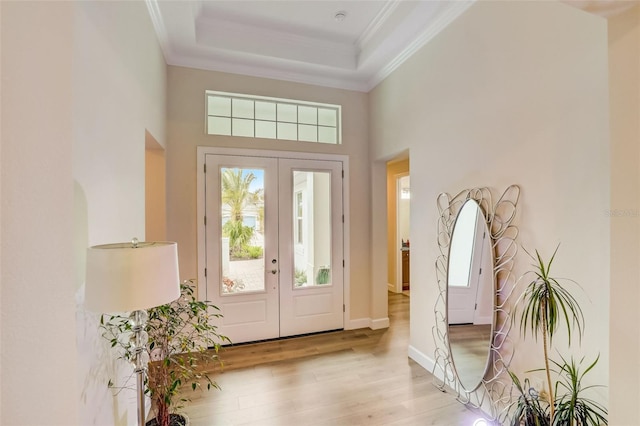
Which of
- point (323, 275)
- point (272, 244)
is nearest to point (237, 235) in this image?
point (272, 244)

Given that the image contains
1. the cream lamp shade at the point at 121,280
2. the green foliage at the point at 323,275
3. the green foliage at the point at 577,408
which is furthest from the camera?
the green foliage at the point at 323,275

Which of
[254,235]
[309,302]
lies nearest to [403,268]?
[309,302]

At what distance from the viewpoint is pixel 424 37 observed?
2.94 metres

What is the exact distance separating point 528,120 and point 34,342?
2584 mm

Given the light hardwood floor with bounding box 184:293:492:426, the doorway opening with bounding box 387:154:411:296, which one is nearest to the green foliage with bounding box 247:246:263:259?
the light hardwood floor with bounding box 184:293:492:426

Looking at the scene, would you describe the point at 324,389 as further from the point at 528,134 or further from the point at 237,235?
the point at 528,134

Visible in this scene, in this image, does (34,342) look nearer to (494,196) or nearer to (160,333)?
(160,333)

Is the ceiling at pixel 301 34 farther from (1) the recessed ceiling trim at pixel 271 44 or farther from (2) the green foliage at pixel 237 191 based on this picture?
(2) the green foliage at pixel 237 191

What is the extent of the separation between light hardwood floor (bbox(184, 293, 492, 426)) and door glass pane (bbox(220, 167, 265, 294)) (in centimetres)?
79

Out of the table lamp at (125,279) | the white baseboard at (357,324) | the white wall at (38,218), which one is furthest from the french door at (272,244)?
the white wall at (38,218)

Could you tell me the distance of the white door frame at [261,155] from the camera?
339cm

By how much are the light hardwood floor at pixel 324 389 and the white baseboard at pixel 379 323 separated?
0.39 m

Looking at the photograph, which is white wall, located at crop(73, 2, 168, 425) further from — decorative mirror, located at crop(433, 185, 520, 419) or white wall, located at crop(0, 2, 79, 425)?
decorative mirror, located at crop(433, 185, 520, 419)

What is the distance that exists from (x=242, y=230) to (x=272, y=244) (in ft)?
1.32
